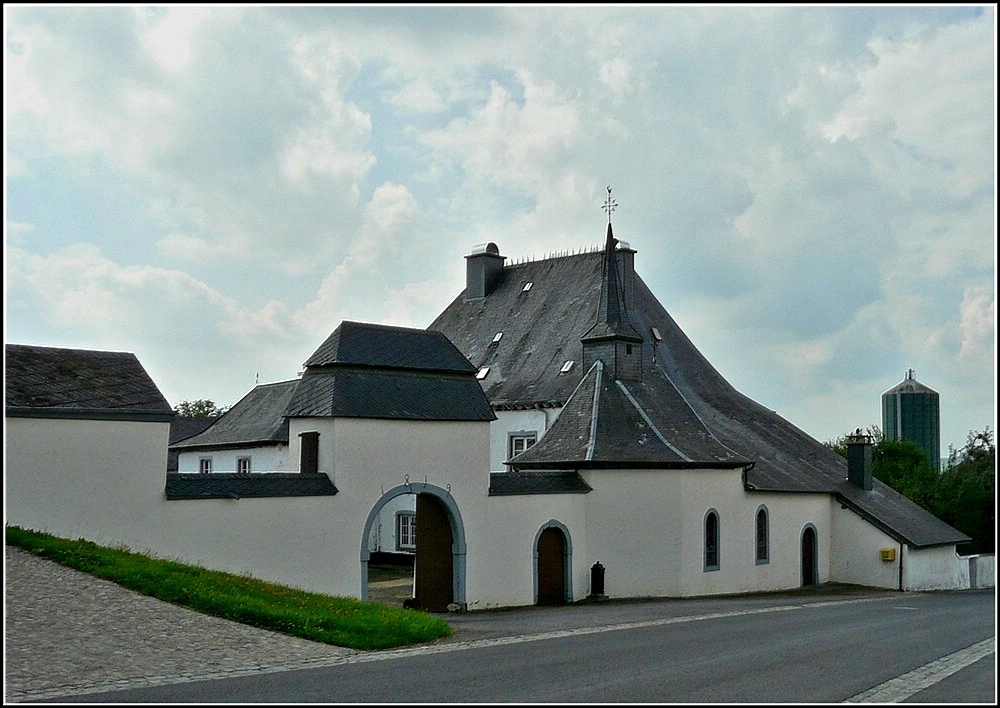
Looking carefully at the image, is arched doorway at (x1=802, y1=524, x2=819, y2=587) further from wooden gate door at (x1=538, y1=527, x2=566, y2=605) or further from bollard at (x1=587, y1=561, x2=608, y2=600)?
wooden gate door at (x1=538, y1=527, x2=566, y2=605)

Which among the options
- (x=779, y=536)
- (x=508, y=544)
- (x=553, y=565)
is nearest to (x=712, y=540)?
(x=779, y=536)

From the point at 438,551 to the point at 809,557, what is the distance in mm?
15720

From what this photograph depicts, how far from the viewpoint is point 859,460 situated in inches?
1528

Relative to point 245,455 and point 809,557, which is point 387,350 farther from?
point 809,557

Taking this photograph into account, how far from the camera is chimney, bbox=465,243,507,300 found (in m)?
42.5

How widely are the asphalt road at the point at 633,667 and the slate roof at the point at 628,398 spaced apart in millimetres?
8973

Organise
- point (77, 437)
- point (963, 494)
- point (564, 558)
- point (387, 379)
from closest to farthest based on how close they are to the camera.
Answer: point (77, 437)
point (387, 379)
point (564, 558)
point (963, 494)

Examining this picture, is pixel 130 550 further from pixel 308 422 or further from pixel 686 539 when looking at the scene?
pixel 686 539

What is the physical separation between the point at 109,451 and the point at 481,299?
24098 millimetres

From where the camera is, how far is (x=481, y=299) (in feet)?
139

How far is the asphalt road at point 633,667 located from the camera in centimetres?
1142

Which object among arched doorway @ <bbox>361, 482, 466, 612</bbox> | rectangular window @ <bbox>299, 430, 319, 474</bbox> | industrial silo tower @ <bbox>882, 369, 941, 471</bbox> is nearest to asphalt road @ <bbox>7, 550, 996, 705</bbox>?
arched doorway @ <bbox>361, 482, 466, 612</bbox>

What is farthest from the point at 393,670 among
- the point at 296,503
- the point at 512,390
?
the point at 512,390

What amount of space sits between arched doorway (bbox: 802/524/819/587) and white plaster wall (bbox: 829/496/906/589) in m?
1.28
